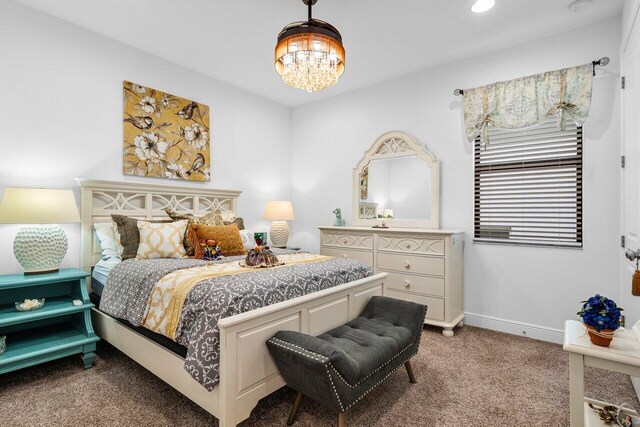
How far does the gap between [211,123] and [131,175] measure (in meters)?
1.16

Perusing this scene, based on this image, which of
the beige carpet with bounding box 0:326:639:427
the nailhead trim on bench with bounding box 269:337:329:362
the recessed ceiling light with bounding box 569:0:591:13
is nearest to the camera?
the nailhead trim on bench with bounding box 269:337:329:362

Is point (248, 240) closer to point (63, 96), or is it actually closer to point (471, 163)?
point (63, 96)

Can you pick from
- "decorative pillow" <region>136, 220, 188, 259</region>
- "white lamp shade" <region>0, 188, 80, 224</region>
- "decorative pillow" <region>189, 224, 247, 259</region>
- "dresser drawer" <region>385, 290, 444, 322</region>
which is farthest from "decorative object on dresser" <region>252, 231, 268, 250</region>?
"dresser drawer" <region>385, 290, 444, 322</region>

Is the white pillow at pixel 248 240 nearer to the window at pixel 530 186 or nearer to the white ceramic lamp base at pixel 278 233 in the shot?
the white ceramic lamp base at pixel 278 233

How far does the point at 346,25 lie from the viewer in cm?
290

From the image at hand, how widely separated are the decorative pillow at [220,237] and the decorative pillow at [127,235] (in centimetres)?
47

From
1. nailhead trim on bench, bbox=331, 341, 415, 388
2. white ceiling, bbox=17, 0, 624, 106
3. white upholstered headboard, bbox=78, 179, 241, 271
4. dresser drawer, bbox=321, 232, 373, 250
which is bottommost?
nailhead trim on bench, bbox=331, 341, 415, 388

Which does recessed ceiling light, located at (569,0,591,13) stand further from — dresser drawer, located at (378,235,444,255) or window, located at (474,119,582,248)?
dresser drawer, located at (378,235,444,255)

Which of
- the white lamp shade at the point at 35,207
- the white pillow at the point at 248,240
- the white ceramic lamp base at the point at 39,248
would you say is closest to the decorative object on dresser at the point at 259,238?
the white pillow at the point at 248,240

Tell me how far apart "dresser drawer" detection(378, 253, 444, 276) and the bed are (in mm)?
701

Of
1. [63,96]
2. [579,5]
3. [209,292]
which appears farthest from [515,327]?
[63,96]

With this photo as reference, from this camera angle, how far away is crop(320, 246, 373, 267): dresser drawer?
3658mm

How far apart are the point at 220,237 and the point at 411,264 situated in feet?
6.28

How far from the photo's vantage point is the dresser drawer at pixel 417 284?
3188mm
